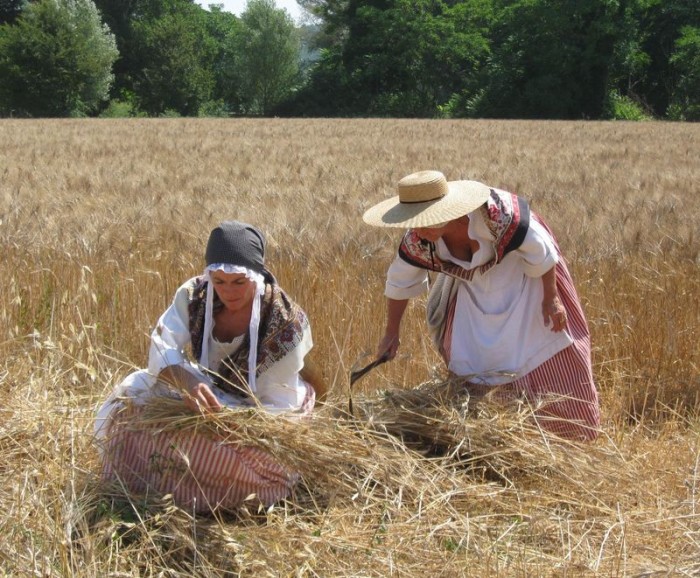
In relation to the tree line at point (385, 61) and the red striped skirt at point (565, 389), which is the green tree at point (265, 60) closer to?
the tree line at point (385, 61)

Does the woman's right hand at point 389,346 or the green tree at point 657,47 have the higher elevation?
the woman's right hand at point 389,346

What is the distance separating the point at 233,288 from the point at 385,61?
41.8 meters

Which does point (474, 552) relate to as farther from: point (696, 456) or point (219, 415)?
point (696, 456)

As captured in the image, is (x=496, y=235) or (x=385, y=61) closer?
(x=496, y=235)

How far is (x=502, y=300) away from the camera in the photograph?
3146mm

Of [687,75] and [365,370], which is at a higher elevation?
[365,370]

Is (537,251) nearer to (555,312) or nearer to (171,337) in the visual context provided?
(555,312)

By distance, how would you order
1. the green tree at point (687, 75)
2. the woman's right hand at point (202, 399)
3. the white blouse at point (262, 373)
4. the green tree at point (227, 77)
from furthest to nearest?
the green tree at point (227, 77), the green tree at point (687, 75), the white blouse at point (262, 373), the woman's right hand at point (202, 399)

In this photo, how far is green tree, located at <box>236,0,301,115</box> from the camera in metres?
51.0

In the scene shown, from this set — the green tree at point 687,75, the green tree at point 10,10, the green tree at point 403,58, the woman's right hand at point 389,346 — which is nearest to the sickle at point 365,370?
the woman's right hand at point 389,346

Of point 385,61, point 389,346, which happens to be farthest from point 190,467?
point 385,61

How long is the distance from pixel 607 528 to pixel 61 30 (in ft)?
137

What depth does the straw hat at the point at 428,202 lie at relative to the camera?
2.84 metres

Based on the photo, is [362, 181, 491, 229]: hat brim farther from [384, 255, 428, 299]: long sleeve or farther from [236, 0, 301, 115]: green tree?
[236, 0, 301, 115]: green tree
